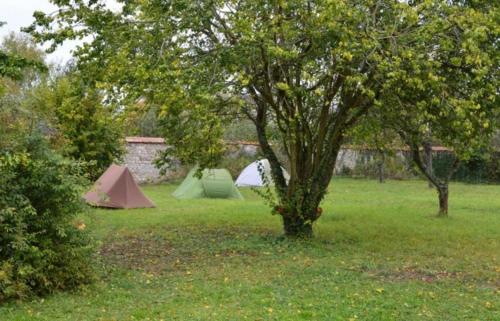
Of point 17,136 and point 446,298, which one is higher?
point 17,136

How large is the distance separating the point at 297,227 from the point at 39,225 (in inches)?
192

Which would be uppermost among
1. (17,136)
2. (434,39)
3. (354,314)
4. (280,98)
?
(434,39)

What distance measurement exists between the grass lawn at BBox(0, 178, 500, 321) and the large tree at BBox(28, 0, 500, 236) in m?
1.82

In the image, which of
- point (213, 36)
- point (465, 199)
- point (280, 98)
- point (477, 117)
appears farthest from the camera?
point (465, 199)

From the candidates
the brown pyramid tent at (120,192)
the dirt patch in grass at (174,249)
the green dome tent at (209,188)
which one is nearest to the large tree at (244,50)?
the dirt patch in grass at (174,249)

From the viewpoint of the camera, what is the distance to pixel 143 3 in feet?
25.8

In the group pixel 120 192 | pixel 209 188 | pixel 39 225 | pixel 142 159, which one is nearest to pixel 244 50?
pixel 39 225

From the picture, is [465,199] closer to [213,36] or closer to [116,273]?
[213,36]

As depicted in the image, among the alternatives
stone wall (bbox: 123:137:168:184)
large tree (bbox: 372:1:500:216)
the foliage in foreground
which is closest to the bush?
large tree (bbox: 372:1:500:216)

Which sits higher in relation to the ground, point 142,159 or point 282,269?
point 142,159

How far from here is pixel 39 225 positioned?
645 cm

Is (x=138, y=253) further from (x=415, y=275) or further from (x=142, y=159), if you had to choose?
(x=142, y=159)

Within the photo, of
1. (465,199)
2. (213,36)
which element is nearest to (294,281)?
(213,36)

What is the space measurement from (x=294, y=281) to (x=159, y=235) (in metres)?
4.48
